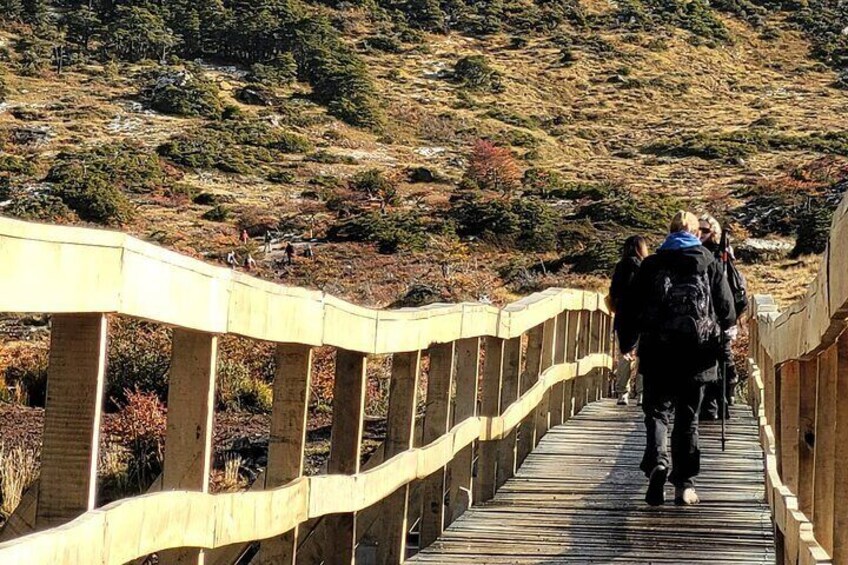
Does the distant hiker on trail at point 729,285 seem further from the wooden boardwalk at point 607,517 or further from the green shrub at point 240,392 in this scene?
the green shrub at point 240,392

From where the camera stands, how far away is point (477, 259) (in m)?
41.1

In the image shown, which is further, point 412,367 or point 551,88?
point 551,88

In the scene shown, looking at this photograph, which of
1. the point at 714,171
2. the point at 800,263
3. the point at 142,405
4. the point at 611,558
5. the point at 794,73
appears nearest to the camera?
the point at 611,558

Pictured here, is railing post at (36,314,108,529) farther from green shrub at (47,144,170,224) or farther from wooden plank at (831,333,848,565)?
green shrub at (47,144,170,224)

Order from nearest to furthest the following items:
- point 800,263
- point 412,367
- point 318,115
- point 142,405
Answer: point 412,367 < point 142,405 < point 800,263 < point 318,115

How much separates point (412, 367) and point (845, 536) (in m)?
2.42

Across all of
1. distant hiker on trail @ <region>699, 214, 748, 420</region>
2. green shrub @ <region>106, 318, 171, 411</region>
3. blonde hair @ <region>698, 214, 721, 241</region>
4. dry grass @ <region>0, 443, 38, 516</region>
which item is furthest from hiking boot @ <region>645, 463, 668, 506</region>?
green shrub @ <region>106, 318, 171, 411</region>

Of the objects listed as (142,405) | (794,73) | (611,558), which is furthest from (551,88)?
(611,558)

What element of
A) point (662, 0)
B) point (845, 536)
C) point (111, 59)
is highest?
point (662, 0)

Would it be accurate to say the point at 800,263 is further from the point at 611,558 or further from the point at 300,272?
the point at 611,558

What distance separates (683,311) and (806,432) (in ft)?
7.83

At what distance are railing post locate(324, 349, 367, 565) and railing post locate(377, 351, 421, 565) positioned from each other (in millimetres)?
663

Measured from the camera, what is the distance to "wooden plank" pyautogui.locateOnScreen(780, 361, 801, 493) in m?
5.52

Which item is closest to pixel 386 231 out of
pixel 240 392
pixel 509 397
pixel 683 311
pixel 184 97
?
pixel 184 97
